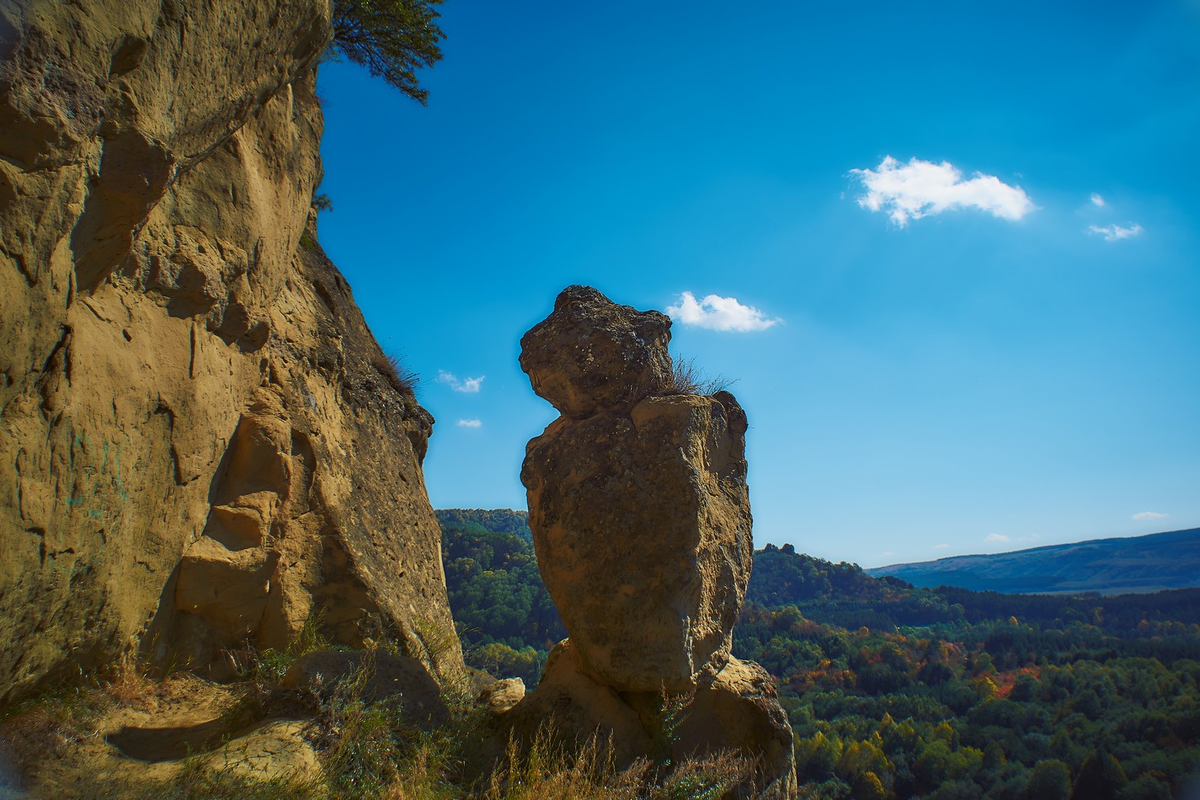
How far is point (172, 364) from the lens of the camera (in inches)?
173

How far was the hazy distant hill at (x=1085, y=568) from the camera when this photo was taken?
87.9 metres


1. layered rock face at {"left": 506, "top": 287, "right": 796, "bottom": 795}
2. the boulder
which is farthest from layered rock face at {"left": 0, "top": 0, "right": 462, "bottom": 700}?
the boulder

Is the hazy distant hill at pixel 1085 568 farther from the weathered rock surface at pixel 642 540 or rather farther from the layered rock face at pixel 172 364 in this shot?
the layered rock face at pixel 172 364

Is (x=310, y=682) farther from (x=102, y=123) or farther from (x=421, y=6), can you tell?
(x=421, y=6)

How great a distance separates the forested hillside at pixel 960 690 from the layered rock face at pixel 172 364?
12764 millimetres

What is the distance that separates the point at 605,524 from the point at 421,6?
8472 millimetres

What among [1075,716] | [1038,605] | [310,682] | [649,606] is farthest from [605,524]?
[1038,605]

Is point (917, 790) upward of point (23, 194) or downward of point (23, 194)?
downward

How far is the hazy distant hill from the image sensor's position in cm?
8788

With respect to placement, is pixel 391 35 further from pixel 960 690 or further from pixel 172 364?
pixel 960 690

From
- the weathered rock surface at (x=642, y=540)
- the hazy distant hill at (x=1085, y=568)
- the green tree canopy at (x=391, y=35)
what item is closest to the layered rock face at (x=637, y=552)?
the weathered rock surface at (x=642, y=540)

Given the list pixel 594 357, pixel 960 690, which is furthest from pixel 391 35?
pixel 960 690

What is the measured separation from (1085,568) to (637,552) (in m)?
129

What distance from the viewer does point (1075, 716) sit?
34.7 meters
